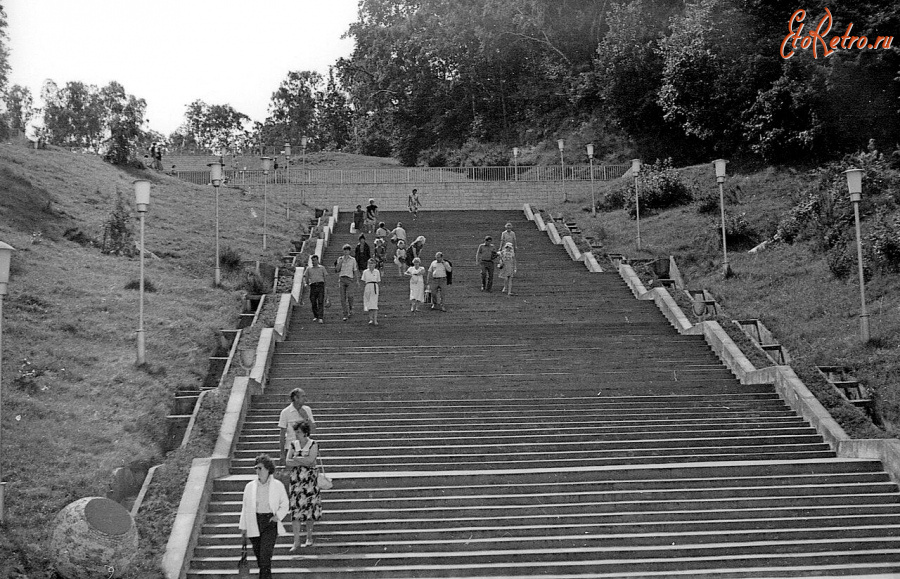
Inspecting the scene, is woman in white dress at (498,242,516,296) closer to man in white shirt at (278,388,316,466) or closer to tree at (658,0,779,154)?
man in white shirt at (278,388,316,466)

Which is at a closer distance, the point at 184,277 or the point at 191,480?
the point at 191,480

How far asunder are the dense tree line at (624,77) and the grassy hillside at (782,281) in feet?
8.77

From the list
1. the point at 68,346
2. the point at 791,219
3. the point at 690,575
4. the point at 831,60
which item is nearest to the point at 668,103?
the point at 831,60

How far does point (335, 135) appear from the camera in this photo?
83375 mm

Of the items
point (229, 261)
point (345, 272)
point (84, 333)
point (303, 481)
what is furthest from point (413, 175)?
point (303, 481)

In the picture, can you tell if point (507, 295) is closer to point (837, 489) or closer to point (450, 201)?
point (837, 489)

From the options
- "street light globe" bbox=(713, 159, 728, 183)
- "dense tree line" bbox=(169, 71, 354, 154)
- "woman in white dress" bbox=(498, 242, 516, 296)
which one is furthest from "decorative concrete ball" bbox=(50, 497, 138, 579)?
"dense tree line" bbox=(169, 71, 354, 154)

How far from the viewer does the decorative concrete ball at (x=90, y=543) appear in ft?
31.3

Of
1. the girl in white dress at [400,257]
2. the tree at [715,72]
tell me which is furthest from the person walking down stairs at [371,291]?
the tree at [715,72]

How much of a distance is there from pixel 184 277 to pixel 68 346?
25.3 ft

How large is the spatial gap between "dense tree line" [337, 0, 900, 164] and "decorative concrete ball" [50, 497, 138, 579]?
96.8 ft

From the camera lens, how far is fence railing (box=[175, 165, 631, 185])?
145 ft

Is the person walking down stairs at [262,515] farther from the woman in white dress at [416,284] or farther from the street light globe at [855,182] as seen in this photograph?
the street light globe at [855,182]

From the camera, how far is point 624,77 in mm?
45656
